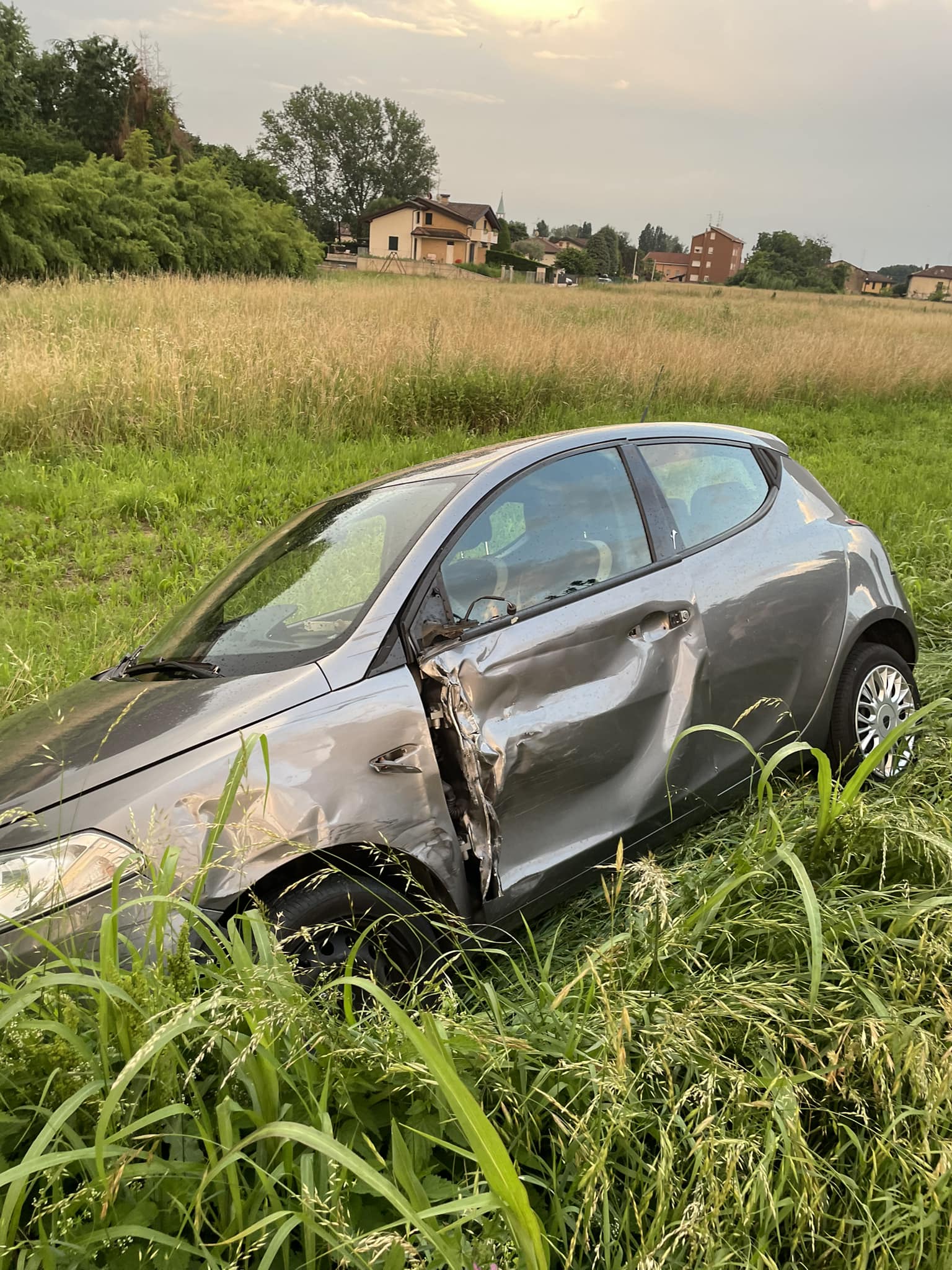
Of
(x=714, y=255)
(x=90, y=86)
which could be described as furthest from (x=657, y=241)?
(x=90, y=86)

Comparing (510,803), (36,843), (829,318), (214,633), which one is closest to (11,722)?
(214,633)

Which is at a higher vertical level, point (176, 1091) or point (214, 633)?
point (214, 633)

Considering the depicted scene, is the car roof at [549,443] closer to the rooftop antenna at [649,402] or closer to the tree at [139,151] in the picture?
the rooftop antenna at [649,402]

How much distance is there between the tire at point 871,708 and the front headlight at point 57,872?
2.65 meters

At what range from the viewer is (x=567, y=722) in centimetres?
260

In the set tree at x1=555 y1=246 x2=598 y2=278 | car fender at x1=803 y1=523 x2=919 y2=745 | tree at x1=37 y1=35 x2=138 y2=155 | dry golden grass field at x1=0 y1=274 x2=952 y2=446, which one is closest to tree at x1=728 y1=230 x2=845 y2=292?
tree at x1=555 y1=246 x2=598 y2=278

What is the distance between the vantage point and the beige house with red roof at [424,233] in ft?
263

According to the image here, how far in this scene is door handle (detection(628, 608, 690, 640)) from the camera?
2859 millimetres

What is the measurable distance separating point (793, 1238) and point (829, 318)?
30167mm

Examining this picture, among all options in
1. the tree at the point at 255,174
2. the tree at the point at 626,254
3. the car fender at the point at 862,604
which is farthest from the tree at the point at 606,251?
the car fender at the point at 862,604

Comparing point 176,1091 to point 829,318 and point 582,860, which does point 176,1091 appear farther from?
point 829,318

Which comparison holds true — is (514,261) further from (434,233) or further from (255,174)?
(255,174)

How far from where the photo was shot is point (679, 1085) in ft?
5.90

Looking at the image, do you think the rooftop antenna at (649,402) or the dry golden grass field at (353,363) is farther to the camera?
the dry golden grass field at (353,363)
